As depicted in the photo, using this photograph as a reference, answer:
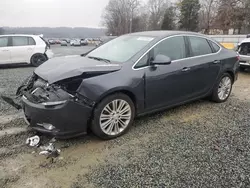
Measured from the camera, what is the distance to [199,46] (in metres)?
4.37

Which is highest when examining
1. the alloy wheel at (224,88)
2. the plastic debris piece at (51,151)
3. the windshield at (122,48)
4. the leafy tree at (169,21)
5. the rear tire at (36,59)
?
the leafy tree at (169,21)

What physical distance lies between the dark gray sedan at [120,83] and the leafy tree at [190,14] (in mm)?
42603

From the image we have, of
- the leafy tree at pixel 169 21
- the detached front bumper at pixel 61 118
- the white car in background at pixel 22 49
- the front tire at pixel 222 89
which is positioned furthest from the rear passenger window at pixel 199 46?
the leafy tree at pixel 169 21

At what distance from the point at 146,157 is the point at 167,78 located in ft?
4.59

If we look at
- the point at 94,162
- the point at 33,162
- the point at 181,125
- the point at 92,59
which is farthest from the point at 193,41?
the point at 33,162

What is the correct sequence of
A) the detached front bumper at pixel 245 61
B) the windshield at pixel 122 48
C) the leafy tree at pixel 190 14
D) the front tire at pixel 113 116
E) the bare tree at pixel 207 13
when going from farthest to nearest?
1. the leafy tree at pixel 190 14
2. the bare tree at pixel 207 13
3. the detached front bumper at pixel 245 61
4. the windshield at pixel 122 48
5. the front tire at pixel 113 116

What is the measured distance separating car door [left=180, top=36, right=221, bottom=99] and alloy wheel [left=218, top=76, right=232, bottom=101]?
0.37m

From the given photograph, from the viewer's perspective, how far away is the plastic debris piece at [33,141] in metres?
3.13

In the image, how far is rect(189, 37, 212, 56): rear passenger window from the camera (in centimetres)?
423

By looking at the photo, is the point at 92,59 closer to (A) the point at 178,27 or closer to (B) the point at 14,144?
(B) the point at 14,144

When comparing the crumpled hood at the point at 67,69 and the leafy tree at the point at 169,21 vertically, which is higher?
the leafy tree at the point at 169,21

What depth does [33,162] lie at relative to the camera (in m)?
2.75

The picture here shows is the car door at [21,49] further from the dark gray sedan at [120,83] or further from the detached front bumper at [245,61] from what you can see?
the detached front bumper at [245,61]

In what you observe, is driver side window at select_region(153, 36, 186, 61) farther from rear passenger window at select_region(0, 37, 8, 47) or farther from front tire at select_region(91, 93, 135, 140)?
rear passenger window at select_region(0, 37, 8, 47)
